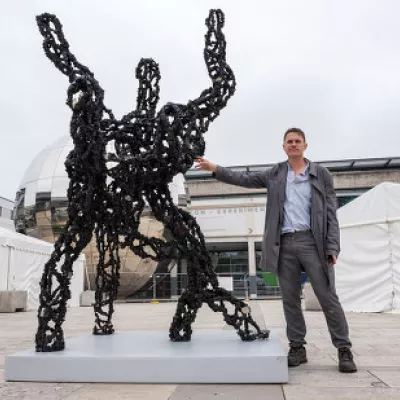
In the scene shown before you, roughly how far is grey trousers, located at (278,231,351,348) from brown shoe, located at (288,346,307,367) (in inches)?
1.6

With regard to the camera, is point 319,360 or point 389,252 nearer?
point 319,360

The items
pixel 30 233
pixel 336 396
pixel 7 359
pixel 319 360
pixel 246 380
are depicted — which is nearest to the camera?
pixel 336 396

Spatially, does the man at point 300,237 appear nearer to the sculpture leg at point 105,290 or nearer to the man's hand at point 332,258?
the man's hand at point 332,258

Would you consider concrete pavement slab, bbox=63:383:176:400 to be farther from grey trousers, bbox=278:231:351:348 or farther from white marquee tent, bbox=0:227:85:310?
white marquee tent, bbox=0:227:85:310

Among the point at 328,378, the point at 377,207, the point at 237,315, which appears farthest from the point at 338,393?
the point at 377,207

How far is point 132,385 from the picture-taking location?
8.27ft

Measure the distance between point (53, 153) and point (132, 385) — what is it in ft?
49.9

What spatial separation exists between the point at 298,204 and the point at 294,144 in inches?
16.6

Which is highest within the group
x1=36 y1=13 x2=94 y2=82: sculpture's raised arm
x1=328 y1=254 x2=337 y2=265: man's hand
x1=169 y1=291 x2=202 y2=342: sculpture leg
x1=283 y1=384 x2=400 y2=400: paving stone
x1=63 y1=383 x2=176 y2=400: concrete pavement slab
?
x1=36 y1=13 x2=94 y2=82: sculpture's raised arm

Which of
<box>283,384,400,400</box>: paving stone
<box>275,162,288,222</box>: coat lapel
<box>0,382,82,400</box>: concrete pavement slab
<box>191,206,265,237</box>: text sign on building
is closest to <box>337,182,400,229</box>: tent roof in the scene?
<box>275,162,288,222</box>: coat lapel

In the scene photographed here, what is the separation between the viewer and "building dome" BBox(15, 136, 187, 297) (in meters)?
15.0

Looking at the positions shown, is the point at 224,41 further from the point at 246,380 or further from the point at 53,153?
the point at 53,153

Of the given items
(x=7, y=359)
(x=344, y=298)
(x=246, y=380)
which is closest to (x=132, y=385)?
(x=246, y=380)

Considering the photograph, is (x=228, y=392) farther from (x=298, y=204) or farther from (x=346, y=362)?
(x=298, y=204)
